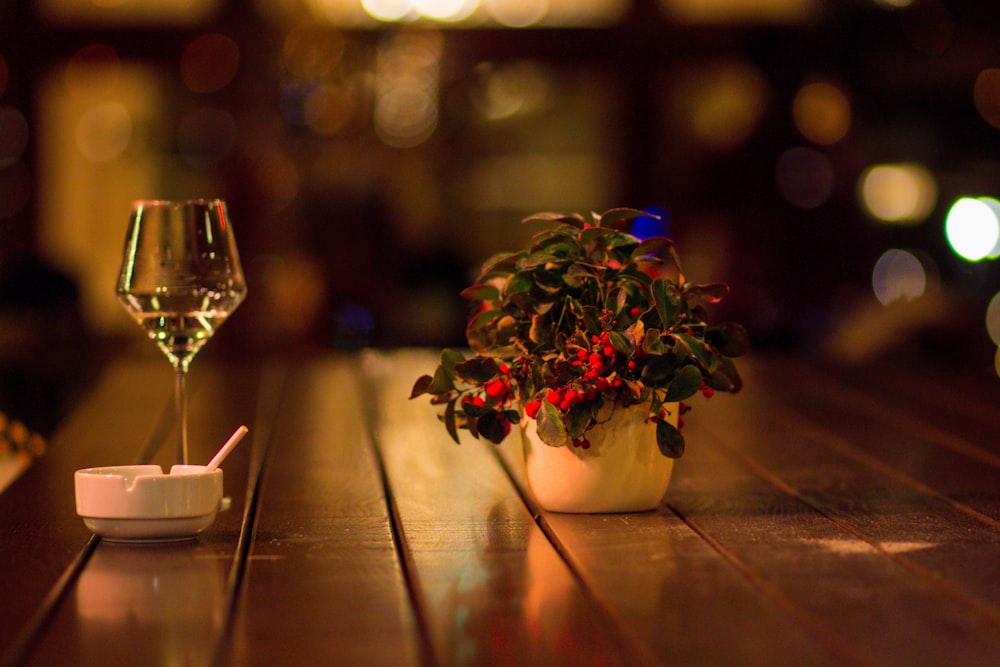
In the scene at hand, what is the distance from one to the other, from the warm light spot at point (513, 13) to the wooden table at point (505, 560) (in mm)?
3161

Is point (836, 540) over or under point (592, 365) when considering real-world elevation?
under

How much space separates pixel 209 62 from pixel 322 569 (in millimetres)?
3871

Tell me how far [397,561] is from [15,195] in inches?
158

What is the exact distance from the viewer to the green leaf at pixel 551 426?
1.02 metres

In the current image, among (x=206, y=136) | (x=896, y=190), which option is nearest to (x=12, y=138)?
(x=206, y=136)

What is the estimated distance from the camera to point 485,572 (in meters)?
0.87

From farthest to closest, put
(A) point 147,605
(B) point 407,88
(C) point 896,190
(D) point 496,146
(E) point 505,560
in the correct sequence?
(C) point 896,190 → (D) point 496,146 → (B) point 407,88 → (E) point 505,560 → (A) point 147,605

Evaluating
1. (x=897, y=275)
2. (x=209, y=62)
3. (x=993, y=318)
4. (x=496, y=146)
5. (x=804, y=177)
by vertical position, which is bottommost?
(x=993, y=318)

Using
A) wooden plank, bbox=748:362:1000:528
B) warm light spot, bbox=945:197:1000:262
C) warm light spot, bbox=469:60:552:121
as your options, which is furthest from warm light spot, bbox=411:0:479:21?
wooden plank, bbox=748:362:1000:528

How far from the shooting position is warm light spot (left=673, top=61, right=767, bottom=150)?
465cm

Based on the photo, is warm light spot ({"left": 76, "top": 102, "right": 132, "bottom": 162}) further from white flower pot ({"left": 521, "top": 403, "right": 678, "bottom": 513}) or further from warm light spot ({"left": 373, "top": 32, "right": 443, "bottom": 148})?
white flower pot ({"left": 521, "top": 403, "right": 678, "bottom": 513})

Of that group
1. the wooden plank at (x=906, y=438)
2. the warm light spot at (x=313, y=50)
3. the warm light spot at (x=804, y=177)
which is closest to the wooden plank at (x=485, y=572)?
the wooden plank at (x=906, y=438)

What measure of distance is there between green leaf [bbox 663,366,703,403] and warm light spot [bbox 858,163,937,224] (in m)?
4.00

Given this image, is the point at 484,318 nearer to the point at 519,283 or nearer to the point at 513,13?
the point at 519,283
